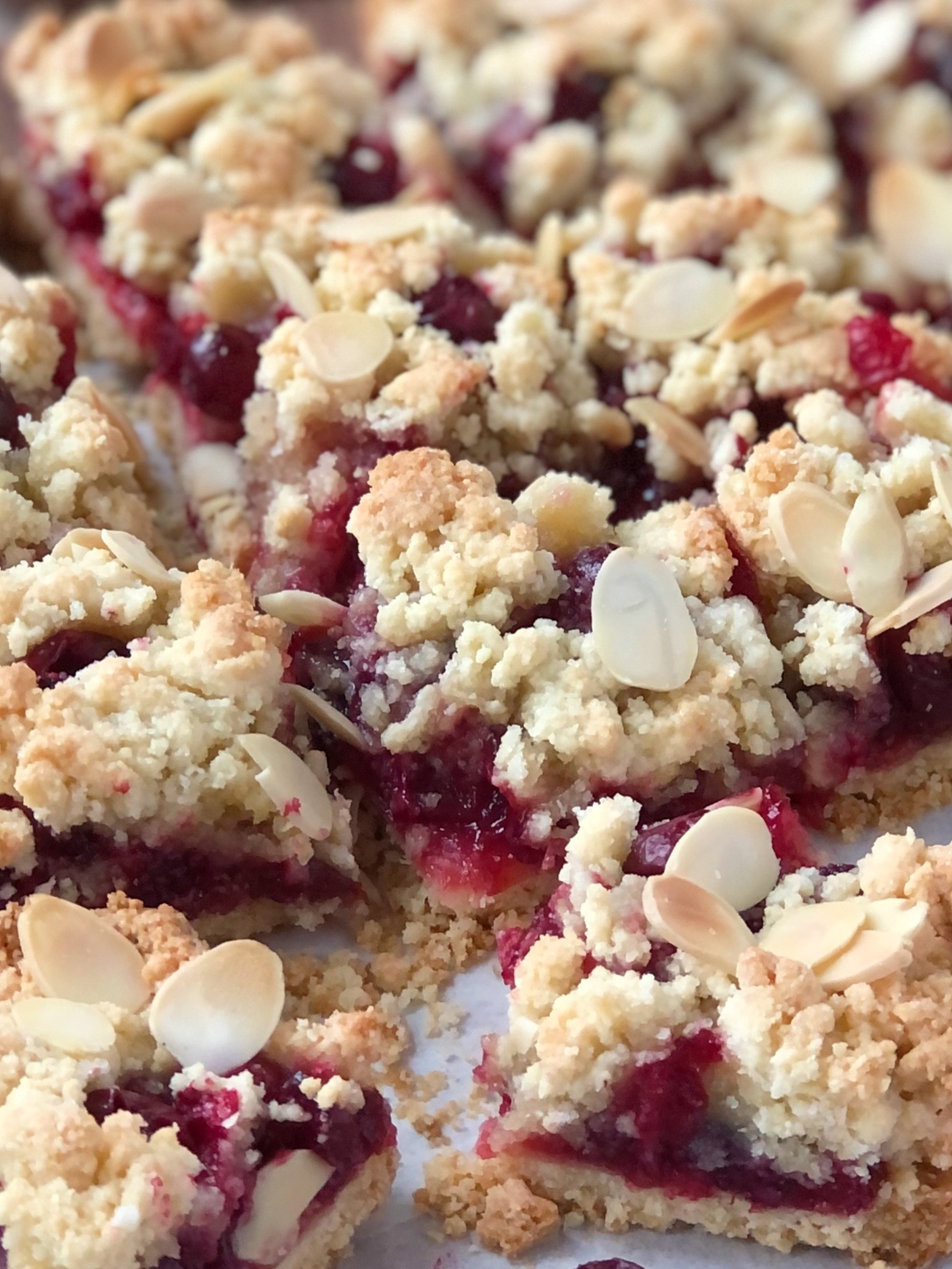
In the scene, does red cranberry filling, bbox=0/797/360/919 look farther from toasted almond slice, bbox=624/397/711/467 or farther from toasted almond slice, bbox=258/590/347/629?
toasted almond slice, bbox=624/397/711/467

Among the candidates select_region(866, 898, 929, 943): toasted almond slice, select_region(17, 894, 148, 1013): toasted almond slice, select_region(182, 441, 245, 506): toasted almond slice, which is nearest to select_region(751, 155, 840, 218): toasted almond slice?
select_region(182, 441, 245, 506): toasted almond slice

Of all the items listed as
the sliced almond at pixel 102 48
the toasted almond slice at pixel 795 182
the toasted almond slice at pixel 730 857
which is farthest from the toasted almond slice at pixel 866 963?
the sliced almond at pixel 102 48

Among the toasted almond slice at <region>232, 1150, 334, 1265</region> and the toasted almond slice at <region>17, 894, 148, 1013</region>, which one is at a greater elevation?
the toasted almond slice at <region>17, 894, 148, 1013</region>

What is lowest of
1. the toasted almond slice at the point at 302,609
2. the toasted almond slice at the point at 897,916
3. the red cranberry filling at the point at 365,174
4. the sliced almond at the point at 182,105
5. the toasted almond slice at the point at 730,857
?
the toasted almond slice at the point at 897,916

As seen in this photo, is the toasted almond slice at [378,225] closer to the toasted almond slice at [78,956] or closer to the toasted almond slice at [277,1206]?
the toasted almond slice at [78,956]

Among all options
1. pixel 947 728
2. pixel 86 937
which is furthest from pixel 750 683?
pixel 86 937

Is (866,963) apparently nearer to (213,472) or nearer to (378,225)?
(213,472)
